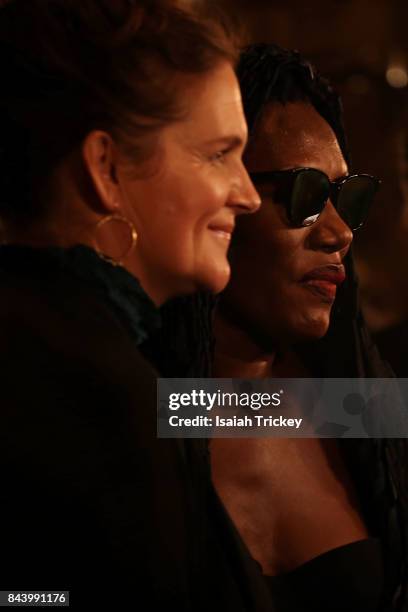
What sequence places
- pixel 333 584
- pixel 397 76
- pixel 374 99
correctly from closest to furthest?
pixel 333 584
pixel 374 99
pixel 397 76

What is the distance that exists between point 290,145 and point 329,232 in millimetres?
129

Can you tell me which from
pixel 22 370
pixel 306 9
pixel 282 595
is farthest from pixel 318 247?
pixel 306 9

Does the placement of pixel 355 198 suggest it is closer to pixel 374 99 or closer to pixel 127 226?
pixel 127 226

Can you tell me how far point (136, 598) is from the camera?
85 centimetres

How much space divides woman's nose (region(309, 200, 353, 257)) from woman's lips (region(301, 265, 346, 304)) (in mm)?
29

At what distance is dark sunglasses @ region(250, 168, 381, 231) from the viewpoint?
1294 millimetres

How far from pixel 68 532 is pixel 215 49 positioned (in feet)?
1.58

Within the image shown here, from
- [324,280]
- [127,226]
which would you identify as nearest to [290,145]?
[324,280]

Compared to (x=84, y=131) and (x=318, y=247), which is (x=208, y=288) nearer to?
(x=84, y=131)

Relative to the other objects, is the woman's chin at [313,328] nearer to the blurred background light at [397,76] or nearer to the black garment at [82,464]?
the black garment at [82,464]

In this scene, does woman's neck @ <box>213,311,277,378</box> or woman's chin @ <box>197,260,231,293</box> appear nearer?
woman's chin @ <box>197,260,231,293</box>

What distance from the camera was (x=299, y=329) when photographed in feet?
4.33

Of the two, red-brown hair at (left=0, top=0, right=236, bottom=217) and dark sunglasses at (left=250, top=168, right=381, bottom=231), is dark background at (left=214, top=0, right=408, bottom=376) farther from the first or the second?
red-brown hair at (left=0, top=0, right=236, bottom=217)

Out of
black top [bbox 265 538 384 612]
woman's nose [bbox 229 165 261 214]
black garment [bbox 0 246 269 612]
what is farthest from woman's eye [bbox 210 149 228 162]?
black top [bbox 265 538 384 612]
